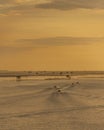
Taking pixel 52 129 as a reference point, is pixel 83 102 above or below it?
above

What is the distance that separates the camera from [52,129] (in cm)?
906

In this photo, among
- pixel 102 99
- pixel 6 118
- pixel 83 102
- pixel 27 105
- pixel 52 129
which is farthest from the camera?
pixel 102 99

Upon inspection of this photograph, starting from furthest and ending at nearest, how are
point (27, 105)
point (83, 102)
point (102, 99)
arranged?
point (102, 99) < point (83, 102) < point (27, 105)

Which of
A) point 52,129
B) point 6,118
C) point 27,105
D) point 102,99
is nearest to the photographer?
point 52,129

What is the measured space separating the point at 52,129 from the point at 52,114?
1940mm

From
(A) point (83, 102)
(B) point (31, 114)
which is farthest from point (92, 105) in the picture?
(B) point (31, 114)

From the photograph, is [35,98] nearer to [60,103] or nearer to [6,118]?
[60,103]

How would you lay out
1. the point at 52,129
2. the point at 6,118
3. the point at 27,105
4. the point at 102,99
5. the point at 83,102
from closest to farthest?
the point at 52,129, the point at 6,118, the point at 27,105, the point at 83,102, the point at 102,99

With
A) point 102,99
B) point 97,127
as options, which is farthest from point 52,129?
point 102,99

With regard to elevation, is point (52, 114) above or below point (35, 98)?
below

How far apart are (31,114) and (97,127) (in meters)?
→ 2.20

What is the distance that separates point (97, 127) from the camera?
937 centimetres

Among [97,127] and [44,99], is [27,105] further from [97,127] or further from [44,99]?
[97,127]

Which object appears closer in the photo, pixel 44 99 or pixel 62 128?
pixel 62 128
